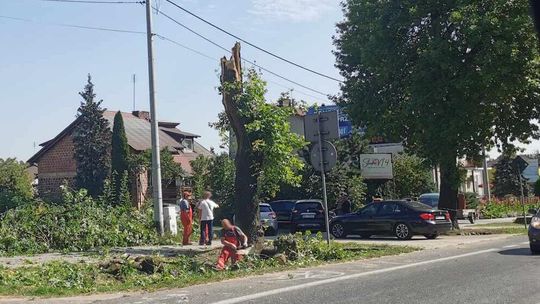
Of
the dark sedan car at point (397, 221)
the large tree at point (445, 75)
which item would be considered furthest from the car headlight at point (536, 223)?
the large tree at point (445, 75)

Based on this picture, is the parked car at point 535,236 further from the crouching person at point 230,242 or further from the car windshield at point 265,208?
the car windshield at point 265,208

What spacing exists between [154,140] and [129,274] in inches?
333

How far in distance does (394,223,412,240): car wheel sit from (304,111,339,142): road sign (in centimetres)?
698

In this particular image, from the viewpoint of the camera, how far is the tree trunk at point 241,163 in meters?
15.7

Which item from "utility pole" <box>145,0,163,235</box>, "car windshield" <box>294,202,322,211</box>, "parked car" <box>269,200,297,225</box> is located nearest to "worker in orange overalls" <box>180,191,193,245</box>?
"utility pole" <box>145,0,163,235</box>

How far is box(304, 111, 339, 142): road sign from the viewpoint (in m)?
15.0

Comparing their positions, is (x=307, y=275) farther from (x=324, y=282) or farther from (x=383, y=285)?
(x=383, y=285)

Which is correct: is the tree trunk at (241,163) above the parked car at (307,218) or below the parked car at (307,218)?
above

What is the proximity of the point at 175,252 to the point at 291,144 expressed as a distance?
13.9ft

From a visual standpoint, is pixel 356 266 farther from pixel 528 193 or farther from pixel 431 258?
pixel 528 193

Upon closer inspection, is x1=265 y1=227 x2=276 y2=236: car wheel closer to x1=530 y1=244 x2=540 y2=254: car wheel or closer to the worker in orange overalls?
the worker in orange overalls

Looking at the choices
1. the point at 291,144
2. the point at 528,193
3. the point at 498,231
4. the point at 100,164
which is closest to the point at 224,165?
the point at 100,164

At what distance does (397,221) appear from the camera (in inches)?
818

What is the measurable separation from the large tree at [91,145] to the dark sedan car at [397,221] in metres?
25.4
